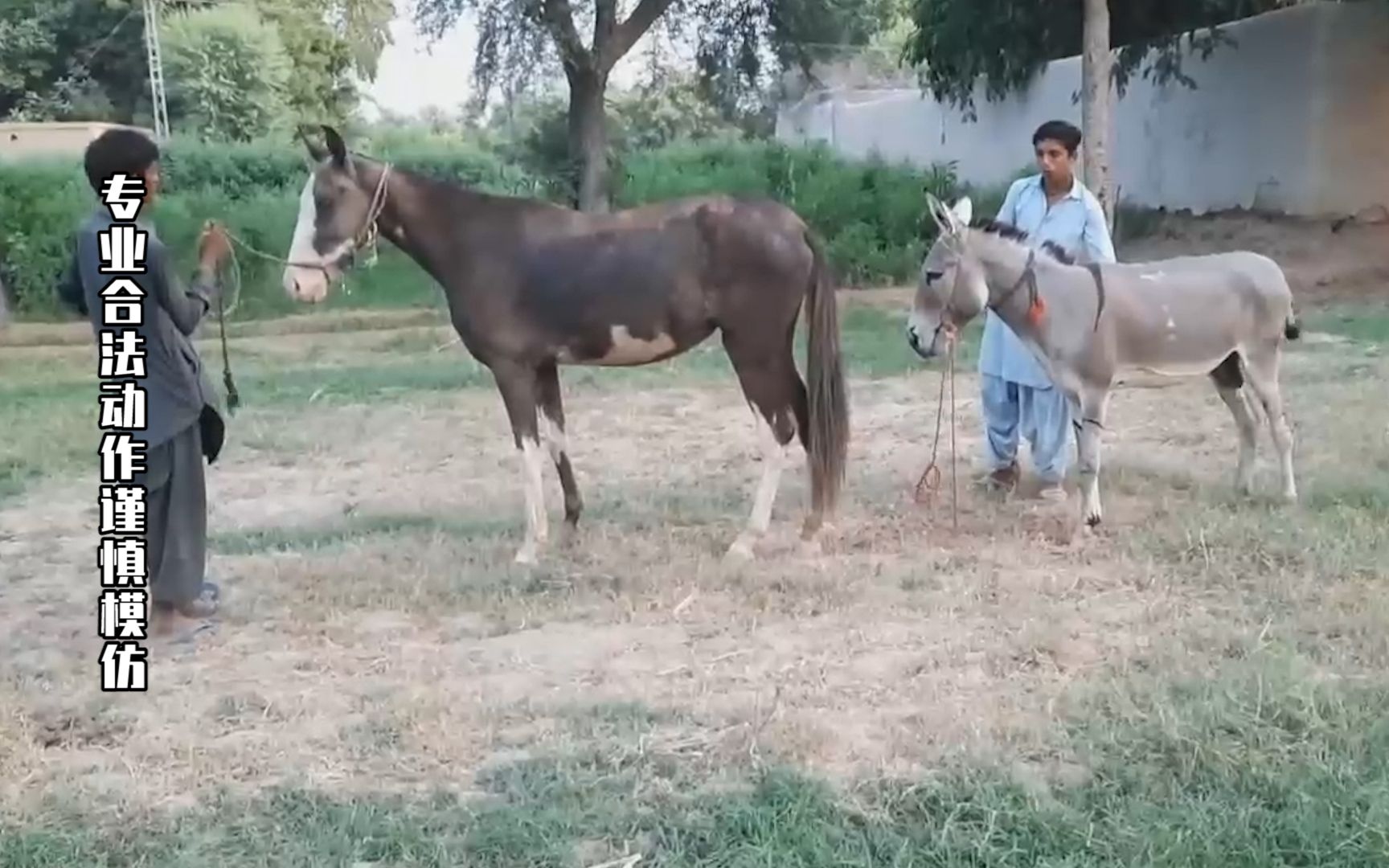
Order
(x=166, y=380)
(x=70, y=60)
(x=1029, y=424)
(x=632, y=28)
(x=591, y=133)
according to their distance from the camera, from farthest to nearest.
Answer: (x=70, y=60), (x=591, y=133), (x=632, y=28), (x=1029, y=424), (x=166, y=380)

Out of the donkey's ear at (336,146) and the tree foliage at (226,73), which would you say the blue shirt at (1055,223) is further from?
the tree foliage at (226,73)

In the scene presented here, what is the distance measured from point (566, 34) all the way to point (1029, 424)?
12419 millimetres

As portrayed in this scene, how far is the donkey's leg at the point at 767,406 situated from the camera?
6.02m

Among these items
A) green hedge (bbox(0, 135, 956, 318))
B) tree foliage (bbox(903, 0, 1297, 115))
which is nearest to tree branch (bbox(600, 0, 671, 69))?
green hedge (bbox(0, 135, 956, 318))

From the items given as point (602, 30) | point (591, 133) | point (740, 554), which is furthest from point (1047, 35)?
point (740, 554)

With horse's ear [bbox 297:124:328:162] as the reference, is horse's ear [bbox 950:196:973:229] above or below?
below

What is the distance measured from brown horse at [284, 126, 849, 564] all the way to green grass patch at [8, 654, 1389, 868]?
2337mm

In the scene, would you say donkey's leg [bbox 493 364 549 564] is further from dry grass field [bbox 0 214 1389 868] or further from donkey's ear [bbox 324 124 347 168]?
donkey's ear [bbox 324 124 347 168]

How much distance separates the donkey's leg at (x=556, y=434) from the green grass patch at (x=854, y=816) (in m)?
2.52

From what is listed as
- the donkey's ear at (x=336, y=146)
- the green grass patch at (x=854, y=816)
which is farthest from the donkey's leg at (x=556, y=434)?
the green grass patch at (x=854, y=816)

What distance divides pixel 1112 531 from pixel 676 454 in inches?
113

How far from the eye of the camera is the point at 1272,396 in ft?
21.3

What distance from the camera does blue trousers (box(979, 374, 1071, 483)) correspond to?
6.72 metres

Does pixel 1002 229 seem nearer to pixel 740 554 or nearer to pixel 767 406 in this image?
pixel 767 406
